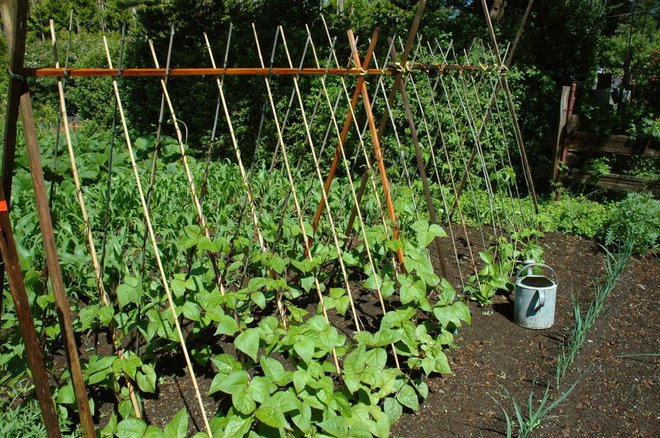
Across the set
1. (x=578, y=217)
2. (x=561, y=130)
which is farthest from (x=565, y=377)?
(x=561, y=130)

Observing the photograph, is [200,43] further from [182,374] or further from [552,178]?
[182,374]

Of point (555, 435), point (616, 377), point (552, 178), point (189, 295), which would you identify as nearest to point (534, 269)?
point (616, 377)

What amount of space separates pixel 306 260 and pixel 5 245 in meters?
1.48

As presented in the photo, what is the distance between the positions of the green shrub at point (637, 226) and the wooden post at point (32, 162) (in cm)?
444

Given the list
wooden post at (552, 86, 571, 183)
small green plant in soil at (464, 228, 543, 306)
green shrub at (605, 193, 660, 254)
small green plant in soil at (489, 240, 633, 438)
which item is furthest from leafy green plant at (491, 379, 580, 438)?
wooden post at (552, 86, 571, 183)

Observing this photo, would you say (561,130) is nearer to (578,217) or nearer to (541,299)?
(578,217)

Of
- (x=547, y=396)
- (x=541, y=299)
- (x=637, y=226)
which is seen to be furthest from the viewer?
(x=637, y=226)

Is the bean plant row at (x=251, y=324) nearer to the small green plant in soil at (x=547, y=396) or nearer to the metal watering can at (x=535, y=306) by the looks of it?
the metal watering can at (x=535, y=306)

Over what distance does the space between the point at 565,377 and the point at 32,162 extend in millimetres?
2816

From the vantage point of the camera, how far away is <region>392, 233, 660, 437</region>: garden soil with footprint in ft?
8.18

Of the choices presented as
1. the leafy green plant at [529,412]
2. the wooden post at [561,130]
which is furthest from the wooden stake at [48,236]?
the wooden post at [561,130]

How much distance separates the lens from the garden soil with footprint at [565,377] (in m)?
2.49

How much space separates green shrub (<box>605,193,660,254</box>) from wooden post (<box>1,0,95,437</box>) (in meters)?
4.44

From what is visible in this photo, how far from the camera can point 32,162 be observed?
164 cm
